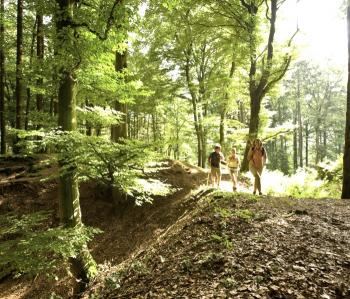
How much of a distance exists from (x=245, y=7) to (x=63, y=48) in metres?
11.2

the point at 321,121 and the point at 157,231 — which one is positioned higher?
the point at 321,121

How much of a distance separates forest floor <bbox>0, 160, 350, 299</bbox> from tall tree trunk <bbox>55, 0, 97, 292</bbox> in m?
0.56

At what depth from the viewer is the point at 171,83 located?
66.2ft

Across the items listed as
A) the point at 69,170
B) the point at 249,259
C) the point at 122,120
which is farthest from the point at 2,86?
the point at 249,259

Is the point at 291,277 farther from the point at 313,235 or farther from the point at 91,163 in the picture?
the point at 91,163

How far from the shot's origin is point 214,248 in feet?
18.7

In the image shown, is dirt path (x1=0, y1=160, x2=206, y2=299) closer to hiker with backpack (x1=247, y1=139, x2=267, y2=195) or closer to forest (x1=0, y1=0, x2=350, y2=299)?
forest (x1=0, y1=0, x2=350, y2=299)

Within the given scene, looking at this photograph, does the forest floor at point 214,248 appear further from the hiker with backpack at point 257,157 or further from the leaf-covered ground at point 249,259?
the hiker with backpack at point 257,157

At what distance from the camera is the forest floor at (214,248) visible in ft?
13.9

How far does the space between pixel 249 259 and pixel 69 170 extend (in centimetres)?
404

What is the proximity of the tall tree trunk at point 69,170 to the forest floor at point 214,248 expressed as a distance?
56cm

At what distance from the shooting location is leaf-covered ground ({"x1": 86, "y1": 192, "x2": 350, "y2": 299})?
4.10 m

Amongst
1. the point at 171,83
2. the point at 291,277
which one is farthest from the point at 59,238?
the point at 171,83

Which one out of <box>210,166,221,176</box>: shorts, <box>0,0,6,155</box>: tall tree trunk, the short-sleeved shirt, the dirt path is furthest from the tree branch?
<box>0,0,6,155</box>: tall tree trunk
